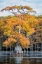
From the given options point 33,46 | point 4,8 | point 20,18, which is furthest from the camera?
point 33,46

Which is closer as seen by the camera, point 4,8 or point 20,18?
point 20,18

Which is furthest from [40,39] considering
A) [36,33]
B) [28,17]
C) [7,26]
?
[7,26]

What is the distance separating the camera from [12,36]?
24656 millimetres

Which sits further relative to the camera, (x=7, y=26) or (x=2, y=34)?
(x=2, y=34)

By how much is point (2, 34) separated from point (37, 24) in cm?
410

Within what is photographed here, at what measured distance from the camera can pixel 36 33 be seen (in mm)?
27594

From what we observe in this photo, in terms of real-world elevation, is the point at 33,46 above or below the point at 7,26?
below

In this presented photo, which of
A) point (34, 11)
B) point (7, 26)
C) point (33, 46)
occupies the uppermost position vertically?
point (34, 11)

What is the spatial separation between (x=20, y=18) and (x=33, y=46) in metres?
5.06

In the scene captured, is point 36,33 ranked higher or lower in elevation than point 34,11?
lower

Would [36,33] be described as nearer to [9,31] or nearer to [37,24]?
[37,24]

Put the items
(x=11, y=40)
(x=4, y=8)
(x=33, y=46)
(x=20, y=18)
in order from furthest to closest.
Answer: (x=33, y=46)
(x=4, y=8)
(x=20, y=18)
(x=11, y=40)

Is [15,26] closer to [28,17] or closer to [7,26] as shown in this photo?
[7,26]

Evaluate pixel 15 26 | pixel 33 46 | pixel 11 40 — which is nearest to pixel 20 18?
pixel 15 26
